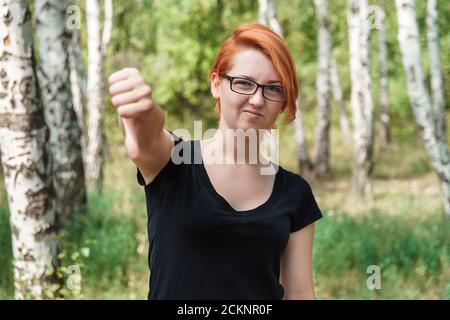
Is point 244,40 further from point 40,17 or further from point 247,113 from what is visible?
point 40,17

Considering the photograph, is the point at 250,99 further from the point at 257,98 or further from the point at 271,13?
the point at 271,13

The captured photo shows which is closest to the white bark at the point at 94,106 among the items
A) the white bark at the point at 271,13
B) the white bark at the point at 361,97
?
the white bark at the point at 271,13

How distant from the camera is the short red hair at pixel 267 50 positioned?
1.78 meters

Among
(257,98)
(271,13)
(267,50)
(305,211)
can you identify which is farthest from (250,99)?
(271,13)

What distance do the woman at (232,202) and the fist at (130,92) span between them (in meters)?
0.23

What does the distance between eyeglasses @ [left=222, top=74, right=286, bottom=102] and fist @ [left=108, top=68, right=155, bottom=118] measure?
1.52 feet

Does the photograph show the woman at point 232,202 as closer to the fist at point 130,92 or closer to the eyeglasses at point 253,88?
the eyeglasses at point 253,88

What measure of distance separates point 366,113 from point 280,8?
1059 centimetres

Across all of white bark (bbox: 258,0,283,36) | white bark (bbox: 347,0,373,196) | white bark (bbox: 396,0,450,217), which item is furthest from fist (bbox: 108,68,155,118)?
white bark (bbox: 258,0,283,36)

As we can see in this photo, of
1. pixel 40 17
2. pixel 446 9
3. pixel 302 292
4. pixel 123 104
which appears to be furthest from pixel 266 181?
pixel 446 9

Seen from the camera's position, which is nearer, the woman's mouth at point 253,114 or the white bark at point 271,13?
the woman's mouth at point 253,114

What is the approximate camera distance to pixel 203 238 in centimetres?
170

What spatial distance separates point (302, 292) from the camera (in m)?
1.96

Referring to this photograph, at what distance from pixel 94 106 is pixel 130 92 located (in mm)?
9943
